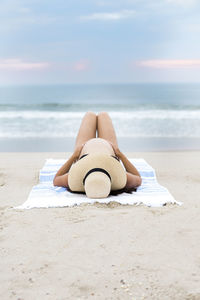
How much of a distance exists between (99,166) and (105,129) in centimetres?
141

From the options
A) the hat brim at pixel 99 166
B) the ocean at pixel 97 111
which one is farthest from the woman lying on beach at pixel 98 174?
the ocean at pixel 97 111

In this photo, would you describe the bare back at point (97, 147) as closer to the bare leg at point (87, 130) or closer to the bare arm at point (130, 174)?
the bare arm at point (130, 174)

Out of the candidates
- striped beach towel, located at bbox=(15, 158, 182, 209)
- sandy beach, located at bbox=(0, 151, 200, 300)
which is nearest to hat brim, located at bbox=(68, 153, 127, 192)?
striped beach towel, located at bbox=(15, 158, 182, 209)

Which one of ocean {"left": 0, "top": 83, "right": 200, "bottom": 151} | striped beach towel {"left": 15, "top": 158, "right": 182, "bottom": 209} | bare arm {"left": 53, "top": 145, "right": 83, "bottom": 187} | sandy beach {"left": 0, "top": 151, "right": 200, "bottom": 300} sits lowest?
ocean {"left": 0, "top": 83, "right": 200, "bottom": 151}

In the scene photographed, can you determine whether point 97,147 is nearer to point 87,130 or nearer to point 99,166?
point 99,166

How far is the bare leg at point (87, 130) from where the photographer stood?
539 cm

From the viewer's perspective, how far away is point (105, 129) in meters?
5.46

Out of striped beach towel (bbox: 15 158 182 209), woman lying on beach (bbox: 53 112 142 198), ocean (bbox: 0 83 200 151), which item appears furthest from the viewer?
ocean (bbox: 0 83 200 151)

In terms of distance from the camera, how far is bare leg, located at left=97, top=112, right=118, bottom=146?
5.38m

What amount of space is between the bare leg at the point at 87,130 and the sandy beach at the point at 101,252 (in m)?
1.21

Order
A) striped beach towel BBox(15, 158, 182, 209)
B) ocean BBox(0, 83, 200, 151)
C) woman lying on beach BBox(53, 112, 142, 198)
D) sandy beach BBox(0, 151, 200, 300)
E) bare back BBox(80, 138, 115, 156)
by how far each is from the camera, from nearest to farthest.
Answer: sandy beach BBox(0, 151, 200, 300) < woman lying on beach BBox(53, 112, 142, 198) < striped beach towel BBox(15, 158, 182, 209) < bare back BBox(80, 138, 115, 156) < ocean BBox(0, 83, 200, 151)

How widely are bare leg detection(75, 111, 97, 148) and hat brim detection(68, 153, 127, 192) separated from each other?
1.09 metres

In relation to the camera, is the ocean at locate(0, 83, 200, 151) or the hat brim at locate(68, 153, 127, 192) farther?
the ocean at locate(0, 83, 200, 151)

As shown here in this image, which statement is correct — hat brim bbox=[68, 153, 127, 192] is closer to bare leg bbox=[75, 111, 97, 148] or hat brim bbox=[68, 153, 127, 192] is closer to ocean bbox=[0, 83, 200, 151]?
bare leg bbox=[75, 111, 97, 148]
